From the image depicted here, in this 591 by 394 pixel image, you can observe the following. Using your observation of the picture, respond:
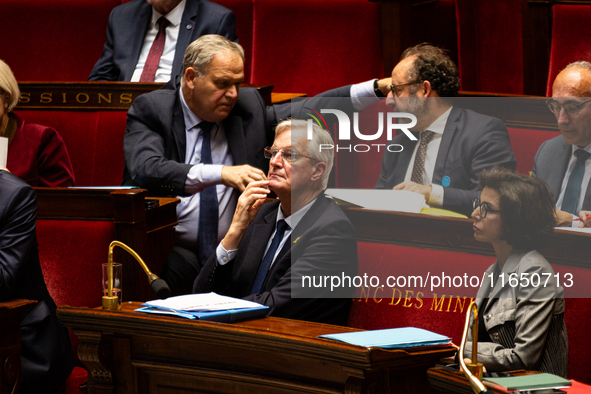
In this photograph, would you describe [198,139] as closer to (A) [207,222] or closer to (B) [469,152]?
(A) [207,222]

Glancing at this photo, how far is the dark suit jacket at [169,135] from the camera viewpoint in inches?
77.0

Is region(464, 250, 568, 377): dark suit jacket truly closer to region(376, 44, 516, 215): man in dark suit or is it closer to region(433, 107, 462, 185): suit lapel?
region(376, 44, 516, 215): man in dark suit

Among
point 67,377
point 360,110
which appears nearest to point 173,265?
point 67,377

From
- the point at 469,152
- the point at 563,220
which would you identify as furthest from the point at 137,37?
the point at 563,220

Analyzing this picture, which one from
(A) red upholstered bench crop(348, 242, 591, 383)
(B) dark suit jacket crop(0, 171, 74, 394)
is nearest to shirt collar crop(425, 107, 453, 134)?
(A) red upholstered bench crop(348, 242, 591, 383)

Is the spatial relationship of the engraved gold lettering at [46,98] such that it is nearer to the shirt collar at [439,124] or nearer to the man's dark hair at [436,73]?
the man's dark hair at [436,73]

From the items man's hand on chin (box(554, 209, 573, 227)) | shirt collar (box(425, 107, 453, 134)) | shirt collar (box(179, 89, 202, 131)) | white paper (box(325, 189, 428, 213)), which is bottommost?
man's hand on chin (box(554, 209, 573, 227))

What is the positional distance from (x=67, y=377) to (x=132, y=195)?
0.46 m

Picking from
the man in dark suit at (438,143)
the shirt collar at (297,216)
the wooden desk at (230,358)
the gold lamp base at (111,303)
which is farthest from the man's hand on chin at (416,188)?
the gold lamp base at (111,303)

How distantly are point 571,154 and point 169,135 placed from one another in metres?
1.10

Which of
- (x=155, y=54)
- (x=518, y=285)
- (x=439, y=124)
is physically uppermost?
(x=155, y=54)

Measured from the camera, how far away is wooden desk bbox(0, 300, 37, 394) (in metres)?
1.48

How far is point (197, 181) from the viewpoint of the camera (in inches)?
73.9

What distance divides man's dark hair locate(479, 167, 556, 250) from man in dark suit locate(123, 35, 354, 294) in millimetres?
909
